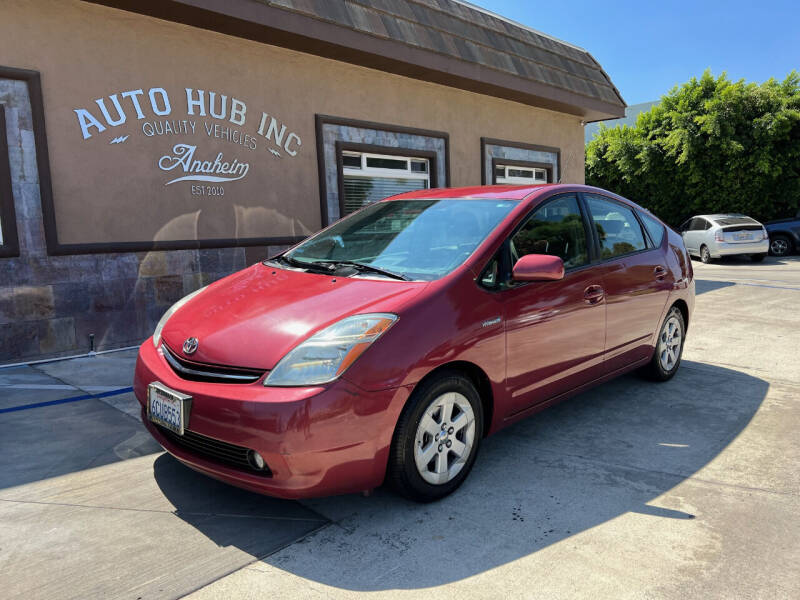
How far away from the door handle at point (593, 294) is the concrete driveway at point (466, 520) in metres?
0.87

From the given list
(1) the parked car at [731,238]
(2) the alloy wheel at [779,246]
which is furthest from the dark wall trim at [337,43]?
(2) the alloy wheel at [779,246]

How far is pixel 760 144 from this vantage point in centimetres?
1905

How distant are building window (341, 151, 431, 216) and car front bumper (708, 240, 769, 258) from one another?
1011cm

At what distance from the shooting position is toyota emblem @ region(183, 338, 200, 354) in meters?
2.89

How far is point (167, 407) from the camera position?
2.84m

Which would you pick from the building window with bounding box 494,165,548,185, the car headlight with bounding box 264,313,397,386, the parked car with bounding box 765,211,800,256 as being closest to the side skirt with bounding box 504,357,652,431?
the car headlight with bounding box 264,313,397,386

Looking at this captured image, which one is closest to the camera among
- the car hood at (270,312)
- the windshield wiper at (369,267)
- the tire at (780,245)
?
the car hood at (270,312)

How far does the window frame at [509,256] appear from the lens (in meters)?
3.24

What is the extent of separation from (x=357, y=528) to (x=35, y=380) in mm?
3888

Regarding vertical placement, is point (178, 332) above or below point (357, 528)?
above

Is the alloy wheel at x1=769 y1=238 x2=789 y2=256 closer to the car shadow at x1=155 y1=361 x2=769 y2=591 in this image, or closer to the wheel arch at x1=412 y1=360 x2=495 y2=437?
the car shadow at x1=155 y1=361 x2=769 y2=591

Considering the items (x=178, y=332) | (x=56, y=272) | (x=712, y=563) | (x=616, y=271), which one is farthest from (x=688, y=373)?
(x=56, y=272)

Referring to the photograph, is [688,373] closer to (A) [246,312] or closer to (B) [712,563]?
(B) [712,563]

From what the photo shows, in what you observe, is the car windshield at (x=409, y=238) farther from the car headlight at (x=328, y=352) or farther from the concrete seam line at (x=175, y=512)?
the concrete seam line at (x=175, y=512)
